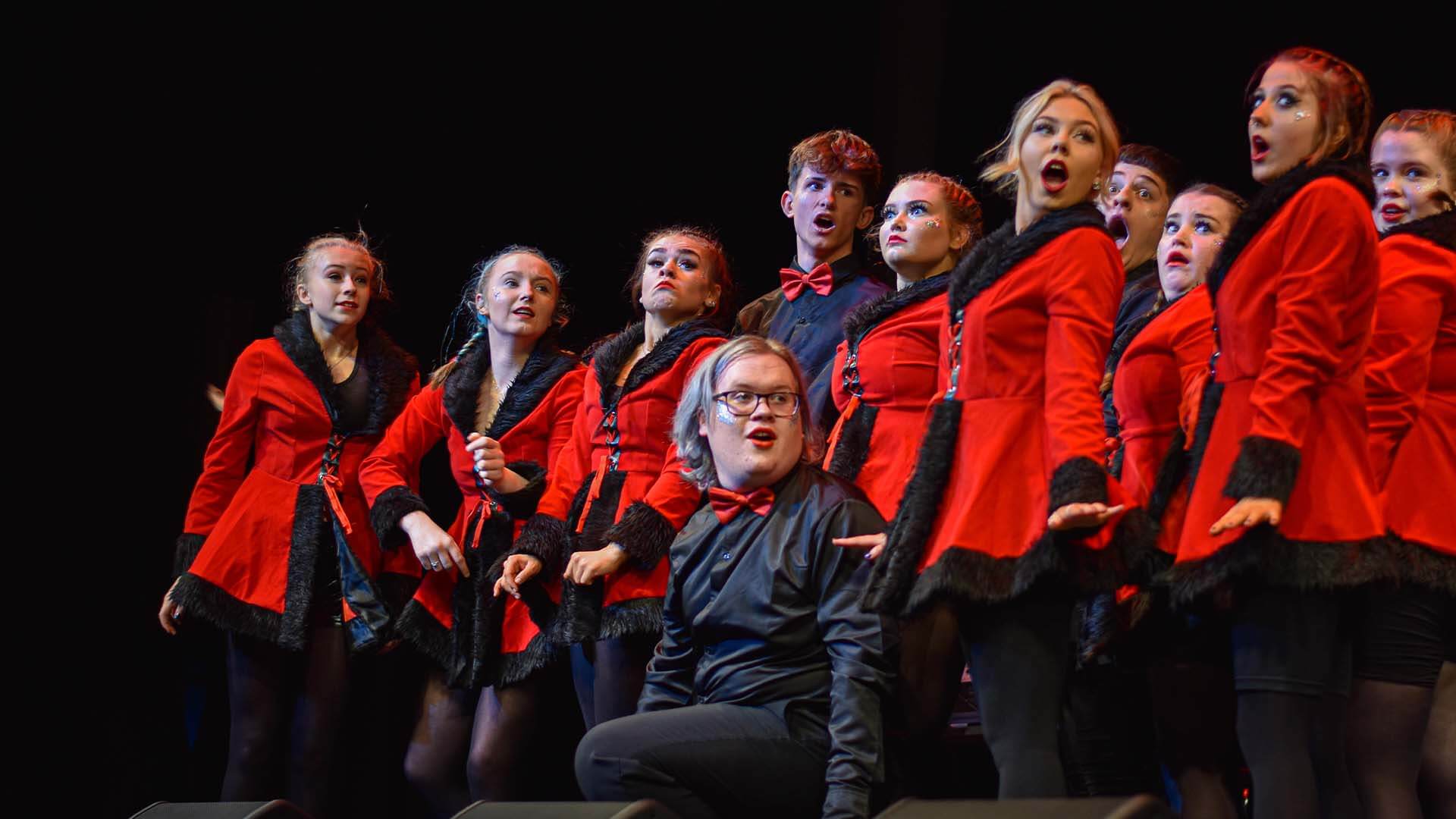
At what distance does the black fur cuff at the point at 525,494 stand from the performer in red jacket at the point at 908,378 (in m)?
0.82

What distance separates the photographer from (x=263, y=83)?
4.99 metres

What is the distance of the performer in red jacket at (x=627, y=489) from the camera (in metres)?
3.08

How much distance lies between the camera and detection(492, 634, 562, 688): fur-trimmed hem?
3357 mm

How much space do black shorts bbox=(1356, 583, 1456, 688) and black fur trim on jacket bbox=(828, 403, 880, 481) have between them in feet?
3.30

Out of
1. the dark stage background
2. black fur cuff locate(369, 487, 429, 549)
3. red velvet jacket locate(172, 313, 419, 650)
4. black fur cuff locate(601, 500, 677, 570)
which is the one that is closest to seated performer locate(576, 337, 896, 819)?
black fur cuff locate(601, 500, 677, 570)

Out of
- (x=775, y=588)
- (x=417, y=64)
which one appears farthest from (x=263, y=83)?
(x=775, y=588)

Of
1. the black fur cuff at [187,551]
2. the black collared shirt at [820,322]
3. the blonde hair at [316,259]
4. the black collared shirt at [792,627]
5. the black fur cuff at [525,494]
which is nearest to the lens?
the black collared shirt at [792,627]

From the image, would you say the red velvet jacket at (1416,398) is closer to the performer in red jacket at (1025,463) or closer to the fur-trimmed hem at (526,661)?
the performer in red jacket at (1025,463)

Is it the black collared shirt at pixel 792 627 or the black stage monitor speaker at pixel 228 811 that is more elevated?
the black collared shirt at pixel 792 627

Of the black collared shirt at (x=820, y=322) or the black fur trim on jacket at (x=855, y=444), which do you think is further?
the black collared shirt at (x=820, y=322)

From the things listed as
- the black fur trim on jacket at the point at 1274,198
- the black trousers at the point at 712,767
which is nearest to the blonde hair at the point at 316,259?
the black trousers at the point at 712,767

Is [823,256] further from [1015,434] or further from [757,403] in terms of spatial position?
[1015,434]

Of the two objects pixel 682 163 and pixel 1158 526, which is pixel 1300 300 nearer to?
pixel 1158 526

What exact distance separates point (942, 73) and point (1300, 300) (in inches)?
114
